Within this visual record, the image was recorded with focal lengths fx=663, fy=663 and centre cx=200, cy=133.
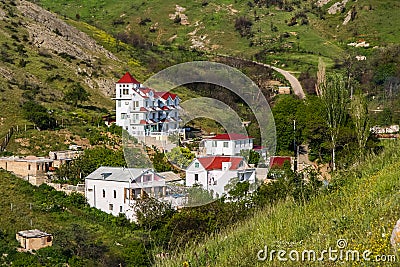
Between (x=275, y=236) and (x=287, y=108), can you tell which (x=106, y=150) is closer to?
(x=287, y=108)

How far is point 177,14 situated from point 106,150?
54.9 meters

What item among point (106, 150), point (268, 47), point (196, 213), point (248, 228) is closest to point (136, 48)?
point (268, 47)

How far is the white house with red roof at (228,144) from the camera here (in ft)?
96.3

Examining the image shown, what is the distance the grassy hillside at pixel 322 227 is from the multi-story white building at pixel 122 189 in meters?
16.3

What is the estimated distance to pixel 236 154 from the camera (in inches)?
1141

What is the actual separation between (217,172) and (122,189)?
396 cm

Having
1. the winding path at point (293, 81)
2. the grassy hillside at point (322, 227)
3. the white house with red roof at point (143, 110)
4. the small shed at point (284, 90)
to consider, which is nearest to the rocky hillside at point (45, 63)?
the white house with red roof at point (143, 110)

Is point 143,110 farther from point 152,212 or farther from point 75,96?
point 152,212

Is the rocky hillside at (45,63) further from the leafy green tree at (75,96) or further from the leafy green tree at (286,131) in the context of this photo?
the leafy green tree at (286,131)

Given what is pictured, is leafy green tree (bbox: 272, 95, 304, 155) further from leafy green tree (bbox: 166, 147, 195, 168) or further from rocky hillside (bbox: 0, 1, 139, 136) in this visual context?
rocky hillside (bbox: 0, 1, 139, 136)

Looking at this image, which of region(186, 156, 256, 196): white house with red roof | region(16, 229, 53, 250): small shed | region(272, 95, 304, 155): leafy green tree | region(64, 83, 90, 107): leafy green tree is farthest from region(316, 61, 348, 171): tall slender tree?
region(64, 83, 90, 107): leafy green tree

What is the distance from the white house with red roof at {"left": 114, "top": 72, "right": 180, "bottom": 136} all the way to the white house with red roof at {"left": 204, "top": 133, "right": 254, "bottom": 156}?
3.85m

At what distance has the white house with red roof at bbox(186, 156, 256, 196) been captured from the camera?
84.5 ft

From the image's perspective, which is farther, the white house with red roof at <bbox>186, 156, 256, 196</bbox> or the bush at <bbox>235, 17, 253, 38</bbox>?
the bush at <bbox>235, 17, 253, 38</bbox>
